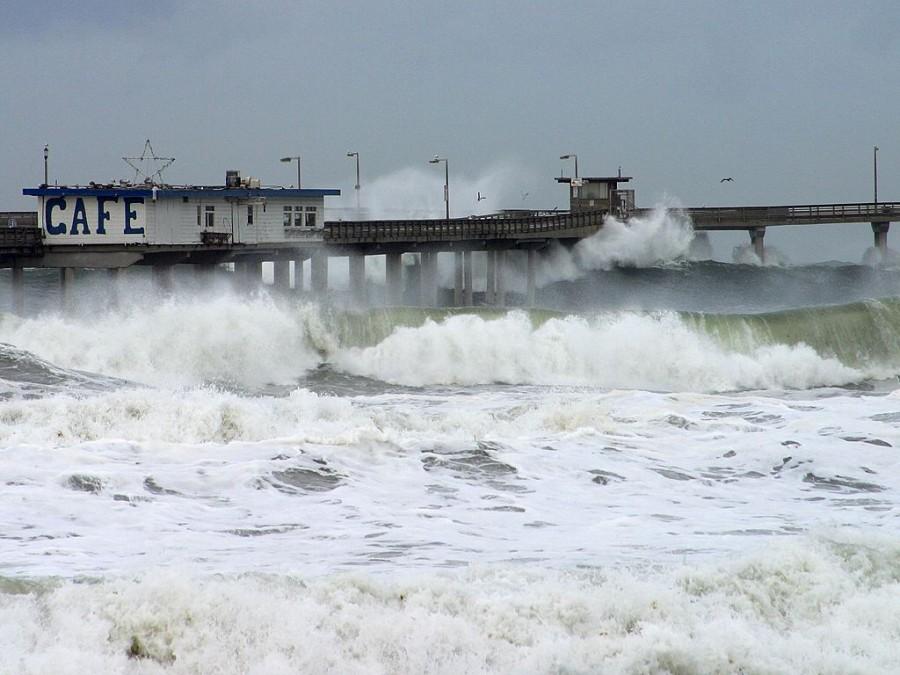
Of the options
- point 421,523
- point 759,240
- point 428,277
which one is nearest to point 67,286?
point 428,277

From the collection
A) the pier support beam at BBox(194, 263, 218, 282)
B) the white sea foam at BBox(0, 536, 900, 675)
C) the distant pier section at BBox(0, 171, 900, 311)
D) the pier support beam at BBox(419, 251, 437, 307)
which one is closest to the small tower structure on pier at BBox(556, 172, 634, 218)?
the distant pier section at BBox(0, 171, 900, 311)

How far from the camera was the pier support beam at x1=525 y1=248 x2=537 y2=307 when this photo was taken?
6275cm

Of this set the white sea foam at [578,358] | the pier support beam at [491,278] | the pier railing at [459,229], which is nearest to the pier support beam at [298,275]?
the pier railing at [459,229]

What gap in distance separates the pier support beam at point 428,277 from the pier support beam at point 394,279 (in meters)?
1.60

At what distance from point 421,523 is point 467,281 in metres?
43.5

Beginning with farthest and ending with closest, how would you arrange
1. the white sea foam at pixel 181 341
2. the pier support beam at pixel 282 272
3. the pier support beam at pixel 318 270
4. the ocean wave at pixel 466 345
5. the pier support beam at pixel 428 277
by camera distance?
the pier support beam at pixel 428 277 → the pier support beam at pixel 282 272 → the pier support beam at pixel 318 270 → the ocean wave at pixel 466 345 → the white sea foam at pixel 181 341

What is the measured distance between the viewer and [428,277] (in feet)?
193

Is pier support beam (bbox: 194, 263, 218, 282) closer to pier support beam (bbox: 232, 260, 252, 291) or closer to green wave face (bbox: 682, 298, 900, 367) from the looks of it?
pier support beam (bbox: 232, 260, 252, 291)

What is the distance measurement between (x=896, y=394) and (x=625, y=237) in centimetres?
3702

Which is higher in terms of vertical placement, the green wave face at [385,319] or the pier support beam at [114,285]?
the pier support beam at [114,285]

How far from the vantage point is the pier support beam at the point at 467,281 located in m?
61.0

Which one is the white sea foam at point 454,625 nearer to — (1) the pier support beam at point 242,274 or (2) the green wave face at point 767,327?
(2) the green wave face at point 767,327

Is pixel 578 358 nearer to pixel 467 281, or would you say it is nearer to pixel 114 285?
pixel 114 285

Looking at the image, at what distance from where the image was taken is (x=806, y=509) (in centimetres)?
1961
